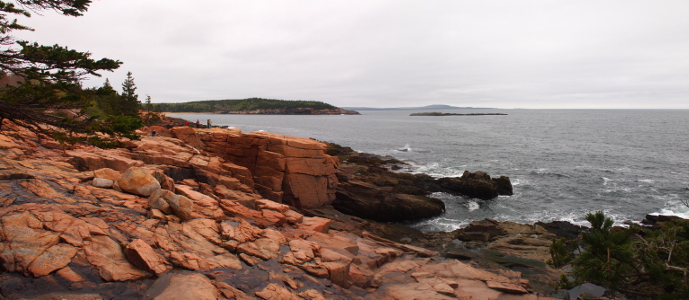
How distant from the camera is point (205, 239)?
11945 millimetres

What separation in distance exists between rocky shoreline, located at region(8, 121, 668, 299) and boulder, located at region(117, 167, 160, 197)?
43mm

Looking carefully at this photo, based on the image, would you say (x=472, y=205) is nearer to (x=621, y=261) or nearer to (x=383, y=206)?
(x=383, y=206)

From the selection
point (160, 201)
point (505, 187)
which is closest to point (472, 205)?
point (505, 187)

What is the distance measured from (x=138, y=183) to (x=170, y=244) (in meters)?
4.13

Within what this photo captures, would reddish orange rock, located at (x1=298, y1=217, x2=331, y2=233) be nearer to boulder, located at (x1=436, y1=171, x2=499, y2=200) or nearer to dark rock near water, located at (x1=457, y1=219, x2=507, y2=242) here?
dark rock near water, located at (x1=457, y1=219, x2=507, y2=242)

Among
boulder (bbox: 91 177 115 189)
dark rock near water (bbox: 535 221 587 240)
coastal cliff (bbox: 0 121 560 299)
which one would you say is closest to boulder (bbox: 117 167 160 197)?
coastal cliff (bbox: 0 121 560 299)

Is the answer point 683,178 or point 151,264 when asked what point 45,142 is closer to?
point 151,264

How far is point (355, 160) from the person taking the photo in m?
43.5

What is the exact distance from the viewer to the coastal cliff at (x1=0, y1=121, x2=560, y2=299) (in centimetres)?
852

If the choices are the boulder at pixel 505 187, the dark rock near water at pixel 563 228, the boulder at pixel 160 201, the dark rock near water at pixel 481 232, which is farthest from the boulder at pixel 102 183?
the boulder at pixel 505 187

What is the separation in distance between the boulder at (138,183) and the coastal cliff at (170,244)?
42 millimetres

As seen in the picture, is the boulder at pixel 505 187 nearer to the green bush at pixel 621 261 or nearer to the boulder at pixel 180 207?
the green bush at pixel 621 261

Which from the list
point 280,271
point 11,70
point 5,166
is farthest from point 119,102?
point 280,271

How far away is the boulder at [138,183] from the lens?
13422 millimetres
